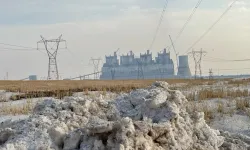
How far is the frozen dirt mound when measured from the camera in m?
6.19

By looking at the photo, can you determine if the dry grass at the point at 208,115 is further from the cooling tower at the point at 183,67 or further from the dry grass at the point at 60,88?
the cooling tower at the point at 183,67

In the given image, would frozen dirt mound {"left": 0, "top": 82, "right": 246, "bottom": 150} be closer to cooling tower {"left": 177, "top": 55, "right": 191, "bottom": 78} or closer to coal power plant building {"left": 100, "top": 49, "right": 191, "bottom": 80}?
cooling tower {"left": 177, "top": 55, "right": 191, "bottom": 78}

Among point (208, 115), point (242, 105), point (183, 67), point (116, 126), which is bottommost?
point (208, 115)

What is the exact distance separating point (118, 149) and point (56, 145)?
3.54ft

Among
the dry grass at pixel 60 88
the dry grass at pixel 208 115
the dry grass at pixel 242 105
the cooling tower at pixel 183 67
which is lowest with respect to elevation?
the dry grass at pixel 208 115

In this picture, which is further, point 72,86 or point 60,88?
point 72,86

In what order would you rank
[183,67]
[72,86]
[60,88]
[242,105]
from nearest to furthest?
[242,105], [60,88], [72,86], [183,67]

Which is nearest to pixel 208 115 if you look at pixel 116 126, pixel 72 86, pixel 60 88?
pixel 116 126

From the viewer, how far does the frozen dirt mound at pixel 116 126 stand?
6191 mm

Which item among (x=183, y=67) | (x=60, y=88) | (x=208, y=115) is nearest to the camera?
(x=208, y=115)

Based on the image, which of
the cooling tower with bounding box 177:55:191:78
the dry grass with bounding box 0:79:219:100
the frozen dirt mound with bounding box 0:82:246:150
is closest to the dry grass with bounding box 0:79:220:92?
the dry grass with bounding box 0:79:219:100

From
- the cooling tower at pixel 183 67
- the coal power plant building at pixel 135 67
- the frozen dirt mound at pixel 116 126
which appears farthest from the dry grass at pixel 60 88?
the coal power plant building at pixel 135 67

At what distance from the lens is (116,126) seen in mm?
6219

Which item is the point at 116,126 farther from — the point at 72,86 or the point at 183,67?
the point at 183,67
